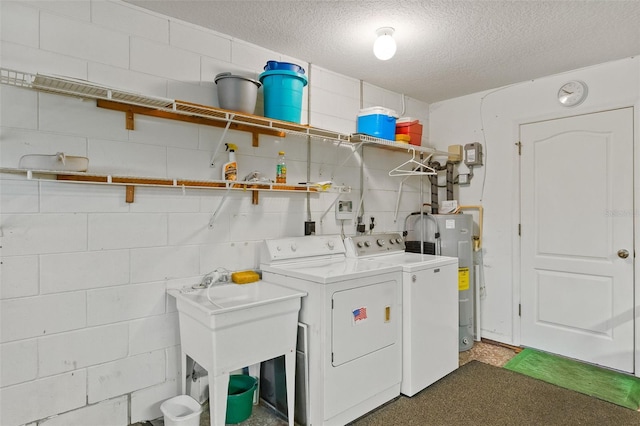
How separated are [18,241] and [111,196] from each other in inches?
18.0

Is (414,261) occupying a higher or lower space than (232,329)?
higher

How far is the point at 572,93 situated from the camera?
3121 mm

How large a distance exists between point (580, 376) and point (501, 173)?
1.81m

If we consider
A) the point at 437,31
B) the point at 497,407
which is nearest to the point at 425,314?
the point at 497,407

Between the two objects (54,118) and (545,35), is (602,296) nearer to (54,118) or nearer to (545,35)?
(545,35)

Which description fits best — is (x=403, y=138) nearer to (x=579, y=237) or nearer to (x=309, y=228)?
(x=309, y=228)

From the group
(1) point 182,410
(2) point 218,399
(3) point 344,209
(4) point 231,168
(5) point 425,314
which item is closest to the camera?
(2) point 218,399

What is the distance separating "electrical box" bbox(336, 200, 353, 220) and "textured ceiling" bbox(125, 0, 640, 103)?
112 cm

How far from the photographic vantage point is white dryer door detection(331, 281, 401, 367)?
2121 mm

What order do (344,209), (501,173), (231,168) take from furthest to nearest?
(501,173) → (344,209) → (231,168)

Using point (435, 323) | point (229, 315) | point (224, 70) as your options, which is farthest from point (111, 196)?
point (435, 323)

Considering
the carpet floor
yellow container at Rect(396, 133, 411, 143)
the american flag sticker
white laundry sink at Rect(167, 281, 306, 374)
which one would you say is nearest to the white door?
the carpet floor

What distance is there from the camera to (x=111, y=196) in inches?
79.8

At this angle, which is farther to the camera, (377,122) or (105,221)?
(377,122)
